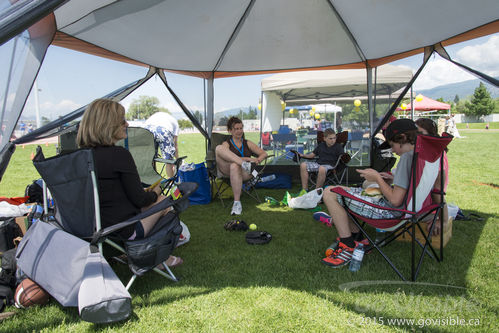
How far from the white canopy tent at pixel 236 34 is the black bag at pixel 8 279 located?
30.3 inches

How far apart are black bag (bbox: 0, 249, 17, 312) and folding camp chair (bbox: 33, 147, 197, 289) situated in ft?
1.40

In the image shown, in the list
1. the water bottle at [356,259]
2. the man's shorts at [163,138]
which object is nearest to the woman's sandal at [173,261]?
the water bottle at [356,259]

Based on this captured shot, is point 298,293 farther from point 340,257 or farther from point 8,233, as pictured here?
point 8,233

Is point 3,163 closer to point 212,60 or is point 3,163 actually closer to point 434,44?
point 212,60

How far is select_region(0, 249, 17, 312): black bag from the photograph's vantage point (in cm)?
176

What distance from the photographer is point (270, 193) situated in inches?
181

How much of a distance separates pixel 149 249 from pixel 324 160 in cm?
318

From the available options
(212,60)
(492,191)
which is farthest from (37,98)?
(492,191)

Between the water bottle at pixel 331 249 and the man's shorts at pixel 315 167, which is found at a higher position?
the man's shorts at pixel 315 167

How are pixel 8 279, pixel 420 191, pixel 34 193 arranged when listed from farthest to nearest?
pixel 34 193
pixel 420 191
pixel 8 279

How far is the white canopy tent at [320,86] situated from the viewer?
4816 mm

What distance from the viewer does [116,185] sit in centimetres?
179

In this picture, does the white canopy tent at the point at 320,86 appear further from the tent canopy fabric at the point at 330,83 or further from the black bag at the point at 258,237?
the black bag at the point at 258,237

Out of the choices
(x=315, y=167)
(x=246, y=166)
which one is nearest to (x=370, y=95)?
(x=315, y=167)
